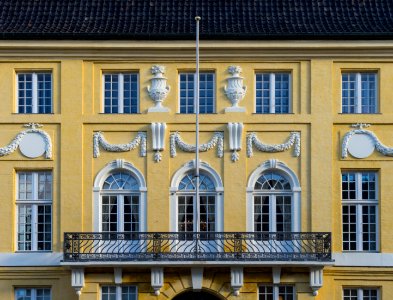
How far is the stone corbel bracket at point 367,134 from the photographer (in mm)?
56094

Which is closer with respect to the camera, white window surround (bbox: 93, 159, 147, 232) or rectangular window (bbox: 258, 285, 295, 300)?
rectangular window (bbox: 258, 285, 295, 300)

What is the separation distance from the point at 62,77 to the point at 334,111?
28.8ft

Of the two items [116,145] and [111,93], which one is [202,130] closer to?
[116,145]

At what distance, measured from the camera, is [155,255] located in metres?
54.9

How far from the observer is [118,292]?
55688mm

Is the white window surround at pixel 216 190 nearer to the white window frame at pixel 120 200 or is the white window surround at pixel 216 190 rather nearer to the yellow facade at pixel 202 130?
the yellow facade at pixel 202 130

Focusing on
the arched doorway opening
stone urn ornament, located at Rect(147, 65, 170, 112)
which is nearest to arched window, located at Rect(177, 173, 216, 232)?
the arched doorway opening

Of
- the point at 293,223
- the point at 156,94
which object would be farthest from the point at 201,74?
the point at 293,223

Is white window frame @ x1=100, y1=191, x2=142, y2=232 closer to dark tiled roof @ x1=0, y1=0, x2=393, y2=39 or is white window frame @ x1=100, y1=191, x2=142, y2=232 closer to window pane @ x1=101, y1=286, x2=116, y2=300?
window pane @ x1=101, y1=286, x2=116, y2=300

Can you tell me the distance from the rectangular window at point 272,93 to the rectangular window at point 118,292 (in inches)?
275

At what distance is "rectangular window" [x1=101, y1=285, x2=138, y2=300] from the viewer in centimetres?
5569

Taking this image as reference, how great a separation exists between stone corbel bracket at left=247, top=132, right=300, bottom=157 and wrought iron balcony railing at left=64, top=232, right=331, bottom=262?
8.96ft

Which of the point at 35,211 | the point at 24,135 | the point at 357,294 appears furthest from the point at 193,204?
the point at 357,294

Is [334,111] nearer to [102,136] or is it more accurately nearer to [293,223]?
[293,223]
